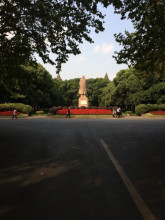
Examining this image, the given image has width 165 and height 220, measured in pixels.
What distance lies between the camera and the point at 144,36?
1252 cm

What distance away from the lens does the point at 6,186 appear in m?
4.55

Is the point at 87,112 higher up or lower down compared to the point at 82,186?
higher up

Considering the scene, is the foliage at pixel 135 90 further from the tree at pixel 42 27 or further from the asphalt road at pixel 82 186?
the asphalt road at pixel 82 186

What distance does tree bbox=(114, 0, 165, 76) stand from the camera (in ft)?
34.3

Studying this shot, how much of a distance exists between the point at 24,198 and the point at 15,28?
33.7 ft

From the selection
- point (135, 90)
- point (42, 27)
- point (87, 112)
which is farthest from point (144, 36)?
point (135, 90)

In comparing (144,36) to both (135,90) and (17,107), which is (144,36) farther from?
(135,90)

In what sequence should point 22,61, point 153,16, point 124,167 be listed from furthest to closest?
point 22,61 < point 153,16 < point 124,167

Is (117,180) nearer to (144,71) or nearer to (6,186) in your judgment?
(6,186)

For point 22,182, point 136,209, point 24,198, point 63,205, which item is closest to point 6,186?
point 22,182

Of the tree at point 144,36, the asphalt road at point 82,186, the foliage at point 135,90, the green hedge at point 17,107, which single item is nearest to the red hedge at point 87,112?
the green hedge at point 17,107

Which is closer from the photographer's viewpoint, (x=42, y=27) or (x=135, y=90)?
(x=42, y=27)

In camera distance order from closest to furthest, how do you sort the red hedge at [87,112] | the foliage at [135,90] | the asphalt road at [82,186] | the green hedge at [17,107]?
1. the asphalt road at [82,186]
2. the red hedge at [87,112]
3. the green hedge at [17,107]
4. the foliage at [135,90]

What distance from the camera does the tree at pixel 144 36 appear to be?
1046 centimetres
